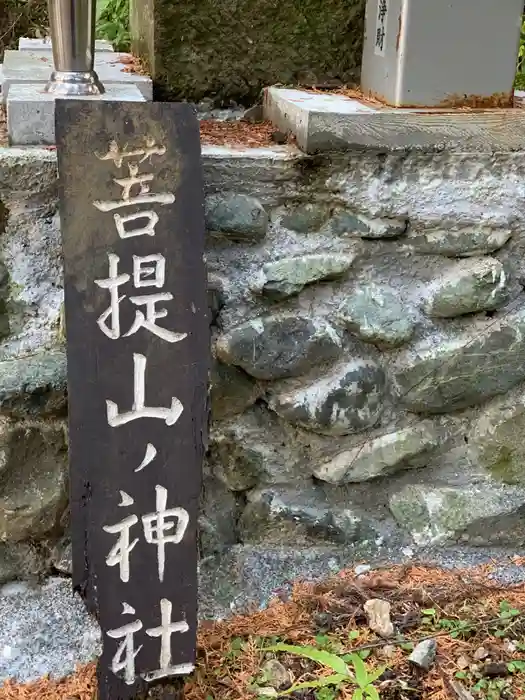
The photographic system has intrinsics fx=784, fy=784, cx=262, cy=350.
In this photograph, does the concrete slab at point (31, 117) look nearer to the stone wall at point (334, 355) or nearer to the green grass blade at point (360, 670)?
the stone wall at point (334, 355)

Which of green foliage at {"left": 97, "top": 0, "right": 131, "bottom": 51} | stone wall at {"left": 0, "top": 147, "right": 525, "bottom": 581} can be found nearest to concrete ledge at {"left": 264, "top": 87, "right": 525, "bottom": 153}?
stone wall at {"left": 0, "top": 147, "right": 525, "bottom": 581}

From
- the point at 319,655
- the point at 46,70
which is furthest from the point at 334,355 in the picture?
the point at 46,70

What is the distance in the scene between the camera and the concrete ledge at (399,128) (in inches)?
57.1

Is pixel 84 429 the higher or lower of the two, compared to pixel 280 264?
lower

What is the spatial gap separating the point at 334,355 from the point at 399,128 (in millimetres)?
447

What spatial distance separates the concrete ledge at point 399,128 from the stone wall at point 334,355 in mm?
28

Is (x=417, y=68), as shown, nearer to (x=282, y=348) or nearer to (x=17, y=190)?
(x=282, y=348)

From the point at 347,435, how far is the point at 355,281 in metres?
0.31

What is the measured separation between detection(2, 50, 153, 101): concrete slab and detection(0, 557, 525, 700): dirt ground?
1.06 m

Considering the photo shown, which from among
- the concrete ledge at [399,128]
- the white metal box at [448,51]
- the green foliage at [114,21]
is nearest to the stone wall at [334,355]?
the concrete ledge at [399,128]

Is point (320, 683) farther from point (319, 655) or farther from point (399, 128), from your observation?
point (399, 128)

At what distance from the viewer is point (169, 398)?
4.08ft

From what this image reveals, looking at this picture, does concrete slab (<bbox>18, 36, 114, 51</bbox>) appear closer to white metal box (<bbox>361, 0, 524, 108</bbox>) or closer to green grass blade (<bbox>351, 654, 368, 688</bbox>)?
white metal box (<bbox>361, 0, 524, 108</bbox>)

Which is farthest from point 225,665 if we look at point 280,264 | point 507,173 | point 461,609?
point 507,173
